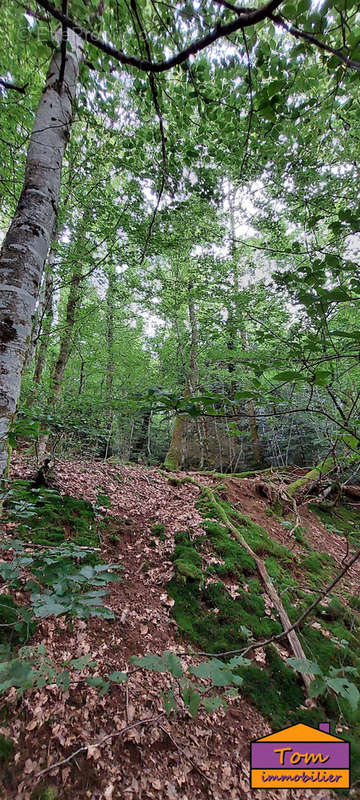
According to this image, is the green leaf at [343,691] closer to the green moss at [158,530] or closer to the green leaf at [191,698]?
the green leaf at [191,698]

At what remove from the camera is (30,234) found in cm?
A: 192

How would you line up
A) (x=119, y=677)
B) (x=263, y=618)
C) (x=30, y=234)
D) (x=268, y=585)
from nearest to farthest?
(x=119, y=677) → (x=30, y=234) → (x=263, y=618) → (x=268, y=585)

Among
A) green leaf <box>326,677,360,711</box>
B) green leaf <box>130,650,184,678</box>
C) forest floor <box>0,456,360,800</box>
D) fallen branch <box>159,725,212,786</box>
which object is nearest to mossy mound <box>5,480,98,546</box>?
forest floor <box>0,456,360,800</box>

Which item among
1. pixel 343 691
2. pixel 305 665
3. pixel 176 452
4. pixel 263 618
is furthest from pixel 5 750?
pixel 176 452

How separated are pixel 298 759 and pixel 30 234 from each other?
3567 millimetres

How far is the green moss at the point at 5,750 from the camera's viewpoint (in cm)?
154

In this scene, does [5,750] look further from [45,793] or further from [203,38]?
[203,38]

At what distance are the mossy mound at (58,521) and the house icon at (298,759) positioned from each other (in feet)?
7.22

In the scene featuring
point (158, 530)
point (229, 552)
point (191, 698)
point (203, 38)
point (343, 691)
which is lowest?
point (229, 552)

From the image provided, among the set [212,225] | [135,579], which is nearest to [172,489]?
[135,579]

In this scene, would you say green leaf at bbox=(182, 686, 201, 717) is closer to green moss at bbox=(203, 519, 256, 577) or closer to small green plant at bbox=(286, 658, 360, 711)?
small green plant at bbox=(286, 658, 360, 711)

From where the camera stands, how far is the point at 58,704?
1.89m

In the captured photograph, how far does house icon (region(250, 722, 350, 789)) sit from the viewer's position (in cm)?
165

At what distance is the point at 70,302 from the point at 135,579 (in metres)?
6.31
